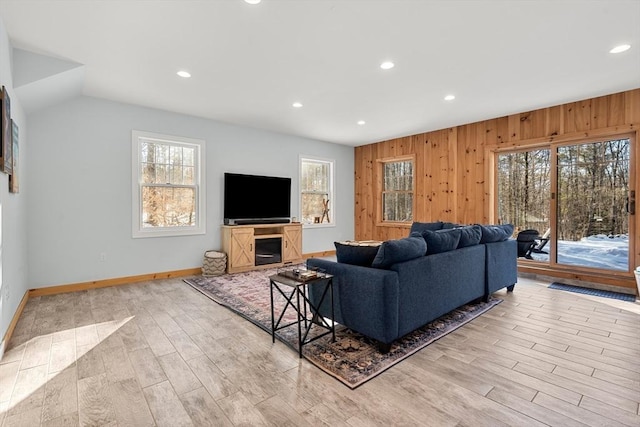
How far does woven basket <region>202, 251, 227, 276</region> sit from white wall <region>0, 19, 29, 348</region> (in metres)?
2.13

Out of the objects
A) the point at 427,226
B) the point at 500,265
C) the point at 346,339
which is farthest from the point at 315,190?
the point at 346,339

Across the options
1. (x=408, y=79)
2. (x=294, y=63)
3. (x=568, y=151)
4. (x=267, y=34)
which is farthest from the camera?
(x=568, y=151)

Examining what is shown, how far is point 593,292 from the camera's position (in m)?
4.24

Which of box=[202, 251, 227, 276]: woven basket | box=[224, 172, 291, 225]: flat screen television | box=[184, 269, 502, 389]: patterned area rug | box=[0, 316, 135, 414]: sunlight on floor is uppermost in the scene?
box=[224, 172, 291, 225]: flat screen television

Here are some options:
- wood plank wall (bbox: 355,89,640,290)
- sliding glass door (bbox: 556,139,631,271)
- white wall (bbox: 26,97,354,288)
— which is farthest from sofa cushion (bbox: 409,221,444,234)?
white wall (bbox: 26,97,354,288)

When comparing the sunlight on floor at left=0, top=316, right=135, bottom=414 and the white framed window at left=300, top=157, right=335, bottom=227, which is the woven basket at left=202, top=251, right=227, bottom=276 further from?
the white framed window at left=300, top=157, right=335, bottom=227

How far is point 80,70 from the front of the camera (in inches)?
133

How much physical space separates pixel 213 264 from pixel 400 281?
3539 millimetres

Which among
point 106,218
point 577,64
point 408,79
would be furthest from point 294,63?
point 106,218

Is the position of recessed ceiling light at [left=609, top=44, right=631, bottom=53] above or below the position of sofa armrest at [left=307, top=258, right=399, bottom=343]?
above

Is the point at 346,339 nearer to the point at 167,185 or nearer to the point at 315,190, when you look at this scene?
the point at 167,185

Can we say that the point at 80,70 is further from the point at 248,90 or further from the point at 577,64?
the point at 577,64

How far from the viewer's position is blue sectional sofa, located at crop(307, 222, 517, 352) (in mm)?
2379

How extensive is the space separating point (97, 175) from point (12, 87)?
151 centimetres
